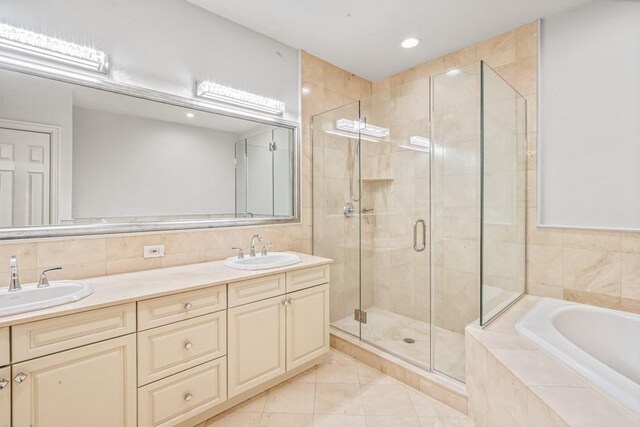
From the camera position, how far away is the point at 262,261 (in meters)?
2.28

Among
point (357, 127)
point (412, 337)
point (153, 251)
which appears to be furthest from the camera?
point (357, 127)

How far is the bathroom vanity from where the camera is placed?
3.82 feet

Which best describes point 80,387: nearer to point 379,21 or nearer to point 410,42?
point 379,21

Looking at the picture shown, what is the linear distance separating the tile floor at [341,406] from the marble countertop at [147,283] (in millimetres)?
826

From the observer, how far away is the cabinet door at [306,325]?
2.03 meters

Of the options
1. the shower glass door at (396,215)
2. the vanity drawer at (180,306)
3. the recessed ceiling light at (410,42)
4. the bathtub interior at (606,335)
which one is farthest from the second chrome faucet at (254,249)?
the recessed ceiling light at (410,42)

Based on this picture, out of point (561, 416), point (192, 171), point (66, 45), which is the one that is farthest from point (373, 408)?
point (66, 45)

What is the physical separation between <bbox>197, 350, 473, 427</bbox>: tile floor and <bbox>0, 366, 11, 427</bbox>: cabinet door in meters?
0.90

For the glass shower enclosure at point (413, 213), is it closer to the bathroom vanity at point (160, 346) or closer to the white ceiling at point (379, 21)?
the white ceiling at point (379, 21)

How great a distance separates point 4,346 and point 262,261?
1391 millimetres

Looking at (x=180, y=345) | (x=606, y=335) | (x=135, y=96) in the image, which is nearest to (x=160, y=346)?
(x=180, y=345)

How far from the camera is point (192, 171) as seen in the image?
213 cm

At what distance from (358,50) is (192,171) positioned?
6.14 feet

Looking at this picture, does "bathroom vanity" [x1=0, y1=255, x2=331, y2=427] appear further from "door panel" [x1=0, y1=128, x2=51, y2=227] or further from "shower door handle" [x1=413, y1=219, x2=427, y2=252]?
"shower door handle" [x1=413, y1=219, x2=427, y2=252]
